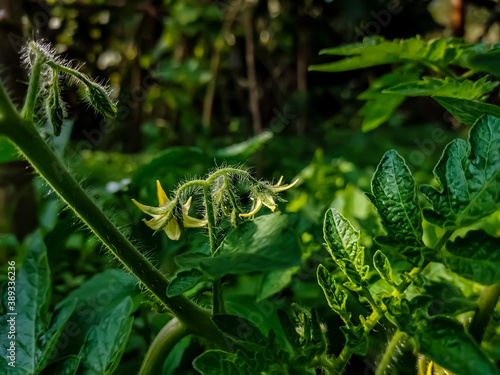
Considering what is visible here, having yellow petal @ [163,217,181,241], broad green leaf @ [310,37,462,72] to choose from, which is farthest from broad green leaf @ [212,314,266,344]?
broad green leaf @ [310,37,462,72]

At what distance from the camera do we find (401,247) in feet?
1.25

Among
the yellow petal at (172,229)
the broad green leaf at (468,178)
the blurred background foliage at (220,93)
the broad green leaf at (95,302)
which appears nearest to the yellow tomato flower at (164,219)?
the yellow petal at (172,229)

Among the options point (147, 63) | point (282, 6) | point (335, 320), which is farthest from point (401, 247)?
point (147, 63)

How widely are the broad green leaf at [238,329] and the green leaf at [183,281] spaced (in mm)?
36

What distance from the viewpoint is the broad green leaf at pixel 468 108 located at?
1.37ft

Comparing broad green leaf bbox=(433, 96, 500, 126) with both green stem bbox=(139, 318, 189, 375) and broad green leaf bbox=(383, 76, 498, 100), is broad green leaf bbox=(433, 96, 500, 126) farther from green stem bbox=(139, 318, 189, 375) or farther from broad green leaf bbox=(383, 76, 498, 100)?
green stem bbox=(139, 318, 189, 375)

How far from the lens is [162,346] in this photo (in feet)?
1.54

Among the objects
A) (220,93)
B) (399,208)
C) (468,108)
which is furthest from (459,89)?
(220,93)

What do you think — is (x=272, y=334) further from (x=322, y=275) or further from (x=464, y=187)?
(x=464, y=187)

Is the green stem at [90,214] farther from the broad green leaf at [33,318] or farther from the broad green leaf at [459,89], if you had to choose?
the broad green leaf at [459,89]

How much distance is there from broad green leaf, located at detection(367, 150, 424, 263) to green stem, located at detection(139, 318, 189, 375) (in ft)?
0.74

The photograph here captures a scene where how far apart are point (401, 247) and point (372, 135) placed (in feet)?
7.90

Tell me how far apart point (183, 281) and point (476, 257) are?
239 millimetres

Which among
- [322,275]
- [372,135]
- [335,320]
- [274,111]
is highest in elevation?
[322,275]
